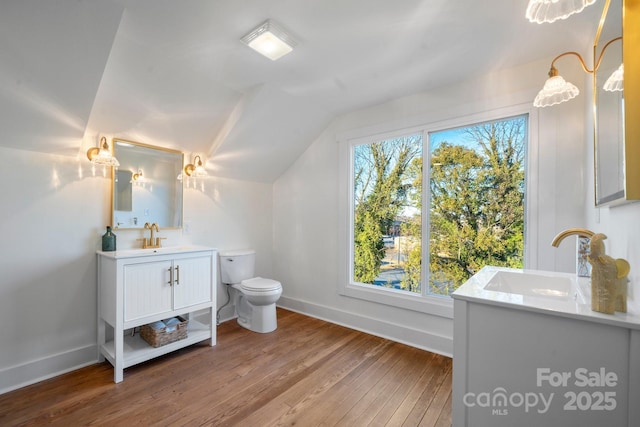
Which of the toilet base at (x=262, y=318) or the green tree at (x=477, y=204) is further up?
the green tree at (x=477, y=204)

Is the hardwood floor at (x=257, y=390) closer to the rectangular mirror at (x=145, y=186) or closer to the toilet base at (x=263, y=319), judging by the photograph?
the toilet base at (x=263, y=319)

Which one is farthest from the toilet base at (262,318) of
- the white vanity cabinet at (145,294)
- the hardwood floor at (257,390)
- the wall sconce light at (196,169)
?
the wall sconce light at (196,169)

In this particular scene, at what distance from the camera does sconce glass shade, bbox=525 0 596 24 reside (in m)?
0.95

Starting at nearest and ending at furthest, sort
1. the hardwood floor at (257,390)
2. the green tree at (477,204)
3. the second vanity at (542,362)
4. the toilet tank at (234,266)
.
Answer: the second vanity at (542,362) → the hardwood floor at (257,390) → the green tree at (477,204) → the toilet tank at (234,266)

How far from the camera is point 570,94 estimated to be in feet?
4.64

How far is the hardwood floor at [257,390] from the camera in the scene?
162 centimetres

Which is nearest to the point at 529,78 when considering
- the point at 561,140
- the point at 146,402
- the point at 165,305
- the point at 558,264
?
the point at 561,140

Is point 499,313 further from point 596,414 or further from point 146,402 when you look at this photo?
point 146,402

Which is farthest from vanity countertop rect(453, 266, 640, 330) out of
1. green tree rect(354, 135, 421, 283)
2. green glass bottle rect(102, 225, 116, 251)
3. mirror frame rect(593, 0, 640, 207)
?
green glass bottle rect(102, 225, 116, 251)

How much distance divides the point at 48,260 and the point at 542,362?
296 cm

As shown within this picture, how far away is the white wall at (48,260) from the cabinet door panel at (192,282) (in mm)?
559

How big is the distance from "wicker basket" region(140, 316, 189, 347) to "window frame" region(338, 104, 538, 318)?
1.56m

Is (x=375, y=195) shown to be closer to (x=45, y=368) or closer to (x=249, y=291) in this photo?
(x=249, y=291)

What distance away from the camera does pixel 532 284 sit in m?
1.50
